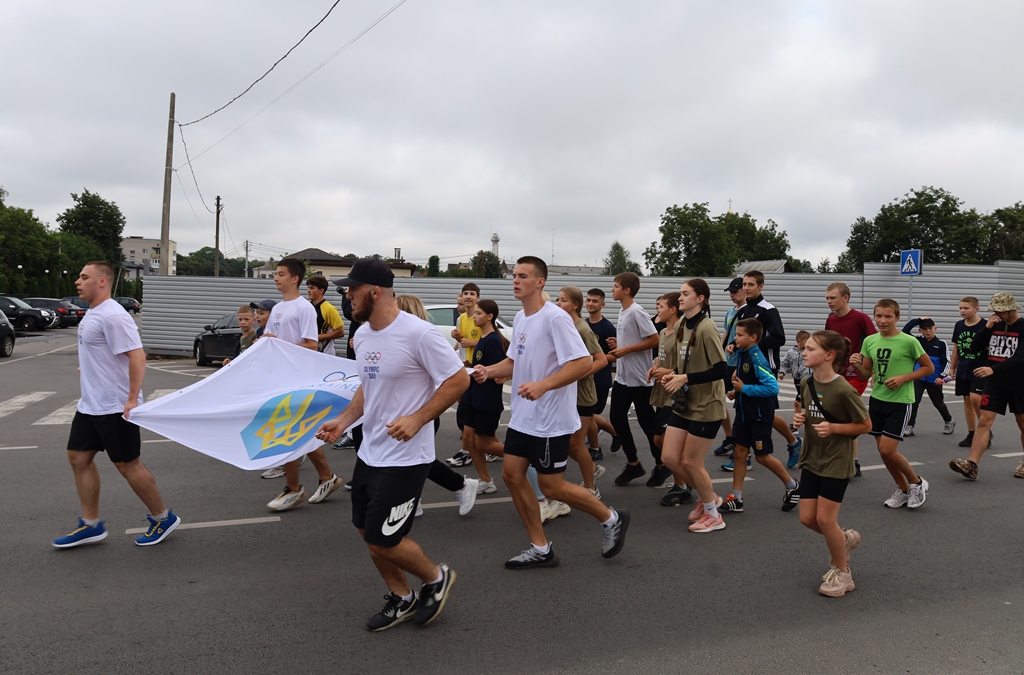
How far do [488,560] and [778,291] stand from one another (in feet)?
64.2

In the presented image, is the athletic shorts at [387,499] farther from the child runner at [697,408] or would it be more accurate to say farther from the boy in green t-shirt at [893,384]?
the boy in green t-shirt at [893,384]

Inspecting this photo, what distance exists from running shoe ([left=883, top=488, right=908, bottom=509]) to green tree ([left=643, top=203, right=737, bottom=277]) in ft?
194

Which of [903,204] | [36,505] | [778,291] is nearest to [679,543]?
[36,505]

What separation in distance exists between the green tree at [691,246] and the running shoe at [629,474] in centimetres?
5864

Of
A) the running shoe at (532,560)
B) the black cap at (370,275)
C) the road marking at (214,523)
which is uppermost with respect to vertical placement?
the black cap at (370,275)

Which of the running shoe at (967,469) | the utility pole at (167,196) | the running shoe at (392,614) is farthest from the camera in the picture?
the utility pole at (167,196)

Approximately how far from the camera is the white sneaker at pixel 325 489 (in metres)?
6.38

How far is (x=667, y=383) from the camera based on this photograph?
16.9ft

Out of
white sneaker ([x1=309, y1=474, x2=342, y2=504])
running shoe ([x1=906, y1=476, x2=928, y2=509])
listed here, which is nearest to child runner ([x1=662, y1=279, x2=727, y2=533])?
running shoe ([x1=906, y1=476, x2=928, y2=509])

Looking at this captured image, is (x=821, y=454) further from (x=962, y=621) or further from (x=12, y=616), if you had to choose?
(x=12, y=616)

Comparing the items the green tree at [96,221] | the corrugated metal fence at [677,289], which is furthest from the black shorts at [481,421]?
the green tree at [96,221]

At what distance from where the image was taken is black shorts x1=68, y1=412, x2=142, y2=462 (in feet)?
16.3

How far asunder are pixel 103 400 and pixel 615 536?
3.58 m

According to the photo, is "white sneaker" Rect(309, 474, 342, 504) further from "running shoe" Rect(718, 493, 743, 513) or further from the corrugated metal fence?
the corrugated metal fence
